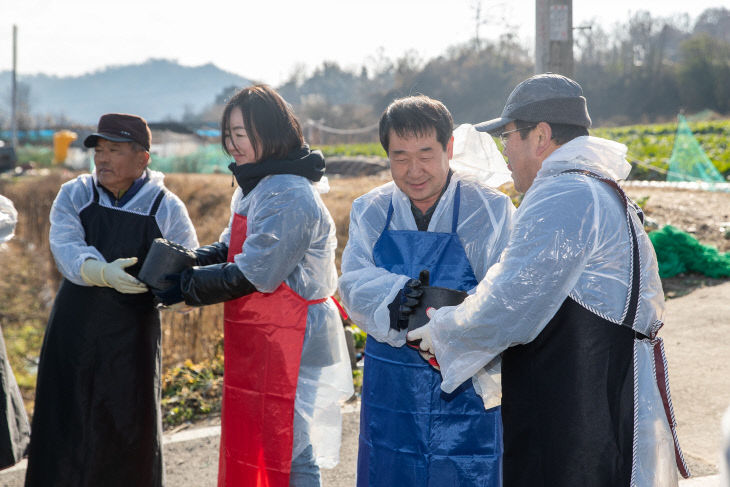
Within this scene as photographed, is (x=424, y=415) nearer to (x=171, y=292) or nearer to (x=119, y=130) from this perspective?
(x=171, y=292)

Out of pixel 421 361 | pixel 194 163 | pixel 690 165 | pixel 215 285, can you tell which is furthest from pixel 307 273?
pixel 194 163

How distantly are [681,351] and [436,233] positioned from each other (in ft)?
12.5

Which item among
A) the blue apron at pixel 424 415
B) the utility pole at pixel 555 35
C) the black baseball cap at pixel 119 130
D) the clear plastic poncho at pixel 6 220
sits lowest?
the blue apron at pixel 424 415

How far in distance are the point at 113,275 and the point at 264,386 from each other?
2.79ft

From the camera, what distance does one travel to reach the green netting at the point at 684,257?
710 centimetres

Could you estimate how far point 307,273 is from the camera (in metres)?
2.78

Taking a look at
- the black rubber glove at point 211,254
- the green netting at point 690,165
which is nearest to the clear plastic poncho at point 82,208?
the black rubber glove at point 211,254

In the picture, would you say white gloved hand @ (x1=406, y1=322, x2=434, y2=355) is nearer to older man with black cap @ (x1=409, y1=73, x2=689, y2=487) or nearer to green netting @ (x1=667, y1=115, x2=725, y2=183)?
older man with black cap @ (x1=409, y1=73, x2=689, y2=487)

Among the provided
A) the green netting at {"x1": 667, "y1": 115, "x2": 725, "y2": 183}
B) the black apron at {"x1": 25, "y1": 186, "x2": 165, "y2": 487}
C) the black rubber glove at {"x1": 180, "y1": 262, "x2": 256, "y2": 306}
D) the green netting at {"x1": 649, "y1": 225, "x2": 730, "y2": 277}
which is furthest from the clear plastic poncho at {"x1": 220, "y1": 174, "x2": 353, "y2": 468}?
the green netting at {"x1": 667, "y1": 115, "x2": 725, "y2": 183}

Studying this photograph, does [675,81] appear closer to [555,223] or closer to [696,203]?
[696,203]

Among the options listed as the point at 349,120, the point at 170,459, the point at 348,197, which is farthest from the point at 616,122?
the point at 170,459

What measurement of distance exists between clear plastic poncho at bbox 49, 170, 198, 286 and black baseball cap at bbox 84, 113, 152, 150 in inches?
7.3

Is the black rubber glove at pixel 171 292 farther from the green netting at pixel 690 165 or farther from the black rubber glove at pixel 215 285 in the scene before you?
the green netting at pixel 690 165

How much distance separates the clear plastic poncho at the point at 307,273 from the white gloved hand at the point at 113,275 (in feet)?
1.86
